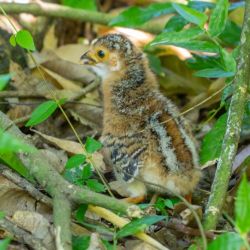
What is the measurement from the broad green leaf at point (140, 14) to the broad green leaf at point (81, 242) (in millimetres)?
1722

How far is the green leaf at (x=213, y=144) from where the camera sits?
138 inches

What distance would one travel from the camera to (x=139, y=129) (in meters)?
3.30

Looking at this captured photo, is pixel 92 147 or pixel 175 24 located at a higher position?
pixel 175 24

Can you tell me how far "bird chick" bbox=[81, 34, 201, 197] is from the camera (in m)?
3.21

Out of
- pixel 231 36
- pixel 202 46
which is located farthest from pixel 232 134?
pixel 231 36

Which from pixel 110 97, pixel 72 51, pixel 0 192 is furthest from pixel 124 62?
pixel 72 51

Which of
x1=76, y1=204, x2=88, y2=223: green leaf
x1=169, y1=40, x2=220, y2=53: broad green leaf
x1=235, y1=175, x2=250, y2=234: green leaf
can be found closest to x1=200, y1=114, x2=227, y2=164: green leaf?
x1=169, y1=40, x2=220, y2=53: broad green leaf

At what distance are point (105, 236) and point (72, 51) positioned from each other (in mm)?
2189

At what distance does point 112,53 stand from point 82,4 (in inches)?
61.9

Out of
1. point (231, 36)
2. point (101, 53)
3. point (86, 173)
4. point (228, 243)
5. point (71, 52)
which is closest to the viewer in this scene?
point (228, 243)

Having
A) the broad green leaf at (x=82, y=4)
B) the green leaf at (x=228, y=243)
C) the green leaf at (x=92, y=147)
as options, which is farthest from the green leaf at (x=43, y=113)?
the broad green leaf at (x=82, y=4)

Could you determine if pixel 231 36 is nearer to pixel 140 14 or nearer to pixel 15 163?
pixel 140 14

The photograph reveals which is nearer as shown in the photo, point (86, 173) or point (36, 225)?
point (36, 225)

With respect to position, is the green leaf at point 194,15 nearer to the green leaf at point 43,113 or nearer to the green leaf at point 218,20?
the green leaf at point 218,20
